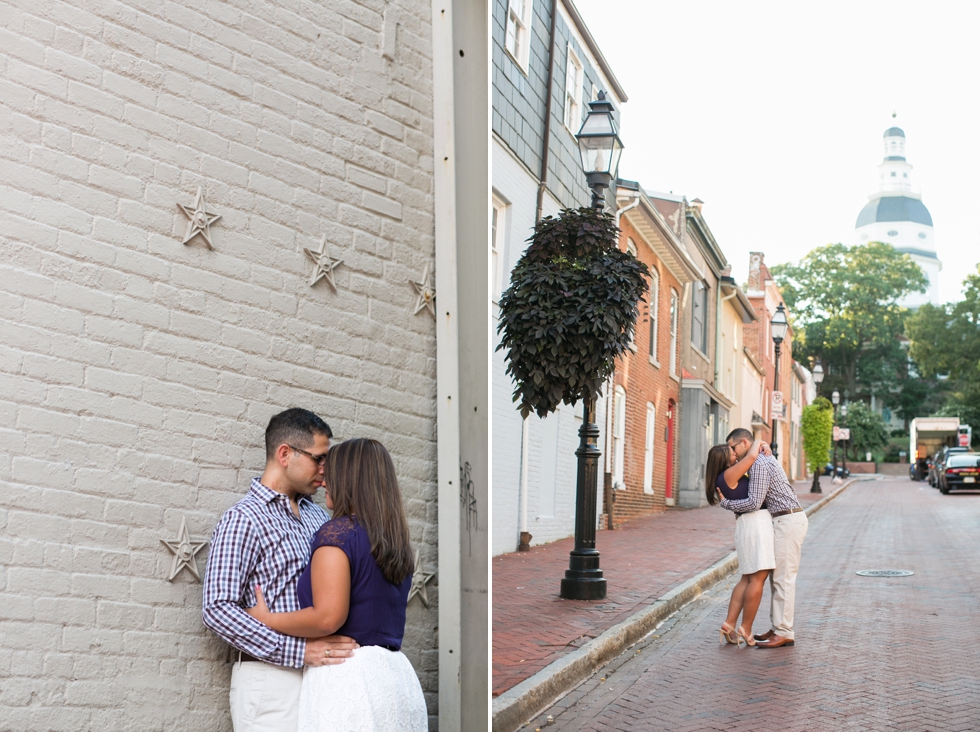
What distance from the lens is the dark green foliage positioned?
7641 mm

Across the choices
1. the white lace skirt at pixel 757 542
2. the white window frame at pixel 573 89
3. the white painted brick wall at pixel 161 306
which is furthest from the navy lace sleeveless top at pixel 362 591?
the white window frame at pixel 573 89

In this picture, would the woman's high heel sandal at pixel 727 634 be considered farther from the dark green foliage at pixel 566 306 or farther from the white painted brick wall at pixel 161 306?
the white painted brick wall at pixel 161 306

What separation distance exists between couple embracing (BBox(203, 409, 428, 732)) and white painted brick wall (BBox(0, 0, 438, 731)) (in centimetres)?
23

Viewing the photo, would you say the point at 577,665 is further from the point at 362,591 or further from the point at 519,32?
the point at 519,32

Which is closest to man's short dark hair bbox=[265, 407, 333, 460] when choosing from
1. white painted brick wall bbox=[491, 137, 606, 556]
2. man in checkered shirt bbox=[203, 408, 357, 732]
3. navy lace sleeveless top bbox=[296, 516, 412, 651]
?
man in checkered shirt bbox=[203, 408, 357, 732]

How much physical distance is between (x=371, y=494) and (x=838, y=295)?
8.11 meters

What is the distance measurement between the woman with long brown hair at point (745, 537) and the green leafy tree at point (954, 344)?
4.52 feet

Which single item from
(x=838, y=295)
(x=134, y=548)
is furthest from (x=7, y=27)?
(x=838, y=295)

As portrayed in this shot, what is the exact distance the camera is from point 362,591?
3.44m

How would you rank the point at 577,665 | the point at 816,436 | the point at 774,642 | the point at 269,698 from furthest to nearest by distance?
1. the point at 816,436
2. the point at 774,642
3. the point at 577,665
4. the point at 269,698

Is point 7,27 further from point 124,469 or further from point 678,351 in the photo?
point 678,351

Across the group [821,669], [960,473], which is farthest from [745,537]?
[960,473]

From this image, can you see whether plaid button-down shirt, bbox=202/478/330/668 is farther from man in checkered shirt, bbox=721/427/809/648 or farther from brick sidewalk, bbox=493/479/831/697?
man in checkered shirt, bbox=721/427/809/648

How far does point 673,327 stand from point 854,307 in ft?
29.0
